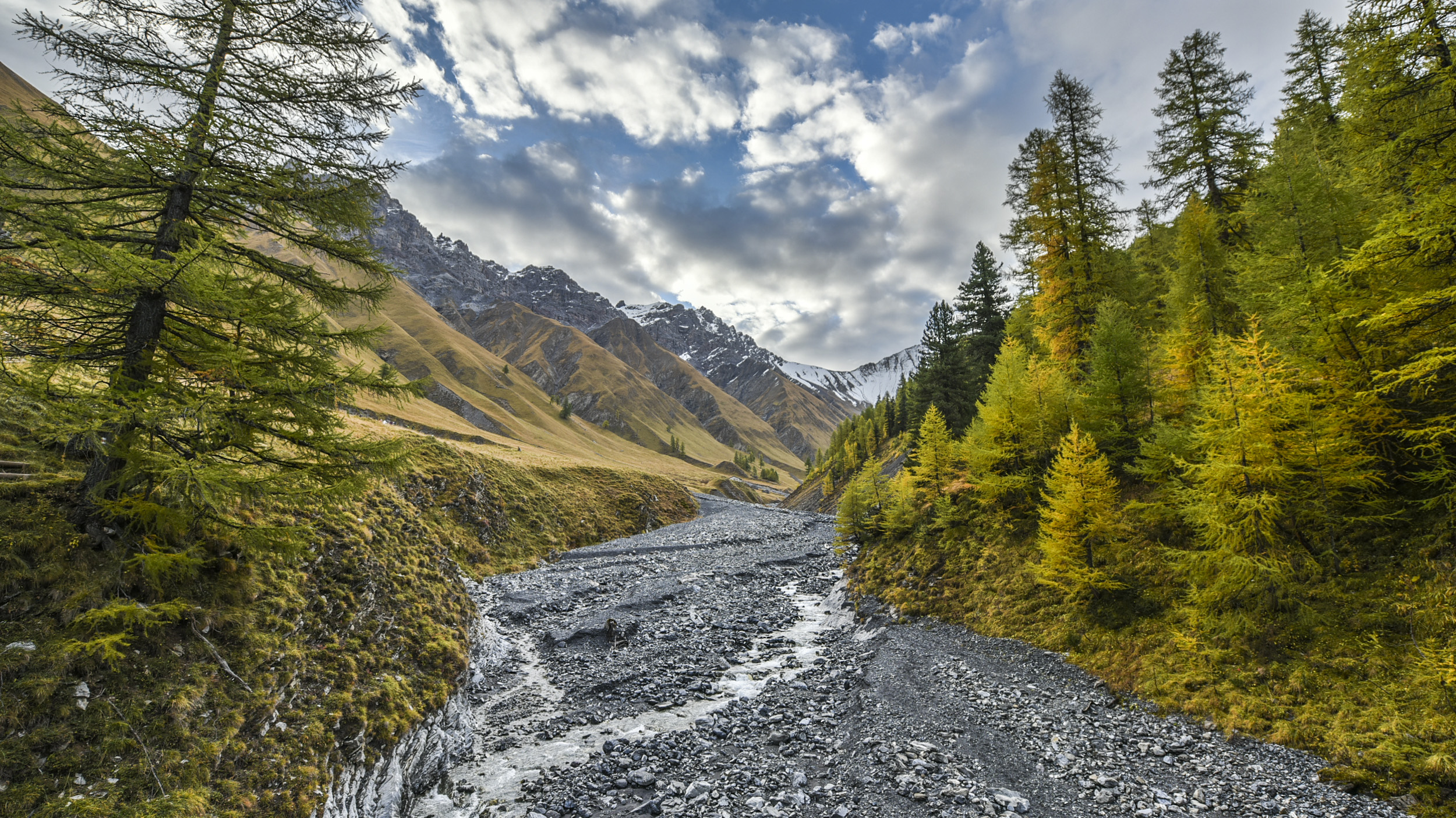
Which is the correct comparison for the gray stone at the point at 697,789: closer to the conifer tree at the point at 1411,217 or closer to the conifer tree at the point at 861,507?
the conifer tree at the point at 1411,217

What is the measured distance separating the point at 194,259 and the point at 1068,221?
3114cm

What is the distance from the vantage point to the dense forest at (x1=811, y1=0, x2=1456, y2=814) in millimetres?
11234

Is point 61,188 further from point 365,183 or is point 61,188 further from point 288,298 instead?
point 365,183

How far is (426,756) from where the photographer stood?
1219cm

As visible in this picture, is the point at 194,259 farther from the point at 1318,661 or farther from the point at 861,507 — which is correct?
the point at 861,507

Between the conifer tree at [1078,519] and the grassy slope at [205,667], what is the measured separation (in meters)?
20.0

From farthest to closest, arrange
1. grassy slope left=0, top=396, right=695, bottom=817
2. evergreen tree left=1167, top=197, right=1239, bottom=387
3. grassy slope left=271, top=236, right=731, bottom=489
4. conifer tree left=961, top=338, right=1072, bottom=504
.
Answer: grassy slope left=271, top=236, right=731, bottom=489 → conifer tree left=961, top=338, right=1072, bottom=504 → evergreen tree left=1167, top=197, right=1239, bottom=387 → grassy slope left=0, top=396, right=695, bottom=817

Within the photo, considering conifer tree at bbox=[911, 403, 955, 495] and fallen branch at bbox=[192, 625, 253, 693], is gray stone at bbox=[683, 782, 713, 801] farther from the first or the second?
conifer tree at bbox=[911, 403, 955, 495]

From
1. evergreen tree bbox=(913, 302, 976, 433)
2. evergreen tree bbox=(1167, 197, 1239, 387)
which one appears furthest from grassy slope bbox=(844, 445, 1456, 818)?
evergreen tree bbox=(913, 302, 976, 433)

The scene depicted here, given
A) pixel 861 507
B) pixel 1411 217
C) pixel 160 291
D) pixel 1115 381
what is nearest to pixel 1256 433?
pixel 1411 217

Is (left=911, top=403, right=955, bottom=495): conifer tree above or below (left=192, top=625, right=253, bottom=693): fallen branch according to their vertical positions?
above

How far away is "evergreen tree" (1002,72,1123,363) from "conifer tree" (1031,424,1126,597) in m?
9.13

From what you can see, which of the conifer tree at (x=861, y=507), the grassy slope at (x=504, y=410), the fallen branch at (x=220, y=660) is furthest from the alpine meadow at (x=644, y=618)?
the grassy slope at (x=504, y=410)

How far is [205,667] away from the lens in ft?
28.8
